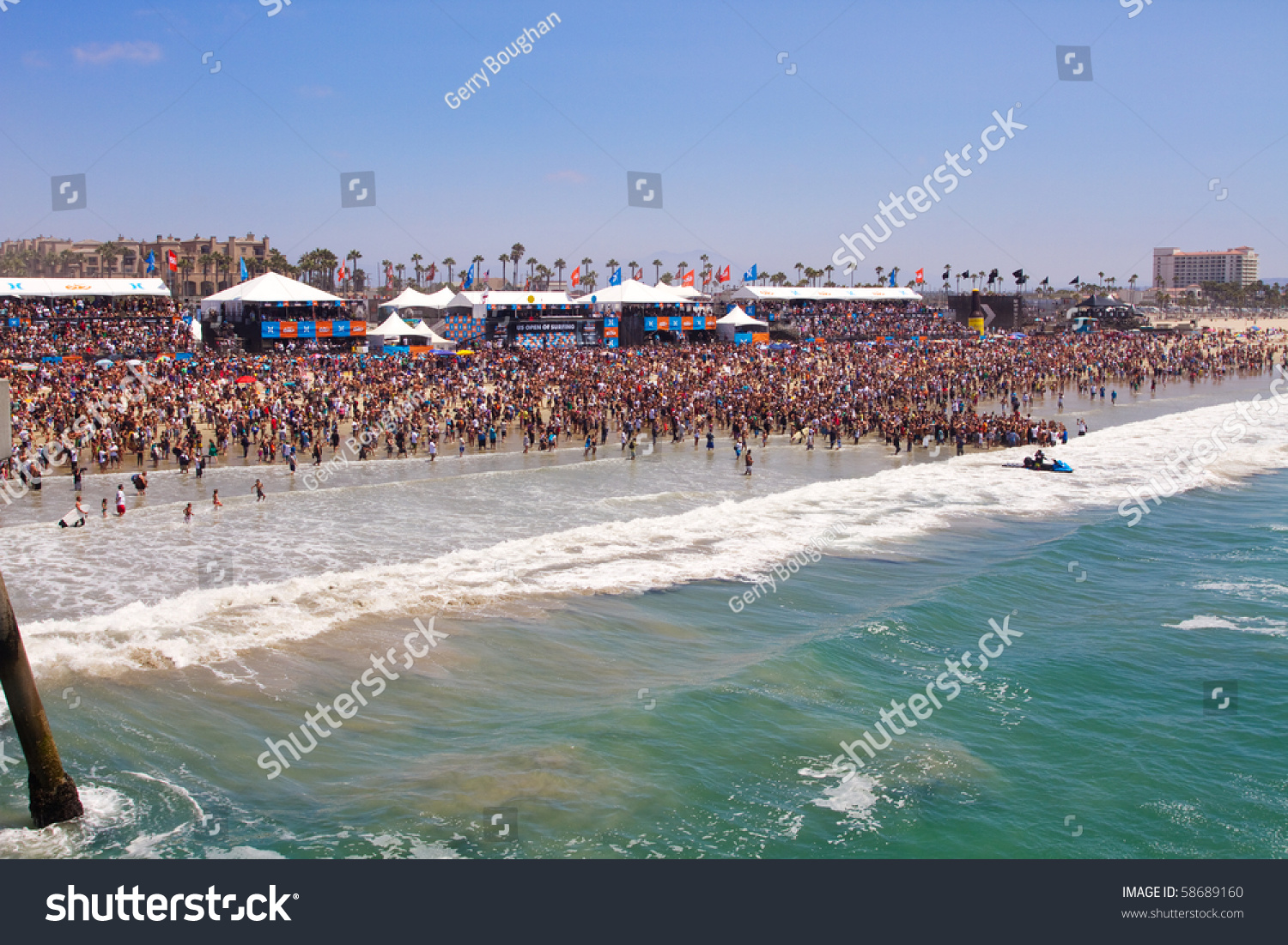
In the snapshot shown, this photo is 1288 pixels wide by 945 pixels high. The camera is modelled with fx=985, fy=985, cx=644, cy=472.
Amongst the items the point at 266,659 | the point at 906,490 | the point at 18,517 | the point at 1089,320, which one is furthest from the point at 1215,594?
the point at 1089,320

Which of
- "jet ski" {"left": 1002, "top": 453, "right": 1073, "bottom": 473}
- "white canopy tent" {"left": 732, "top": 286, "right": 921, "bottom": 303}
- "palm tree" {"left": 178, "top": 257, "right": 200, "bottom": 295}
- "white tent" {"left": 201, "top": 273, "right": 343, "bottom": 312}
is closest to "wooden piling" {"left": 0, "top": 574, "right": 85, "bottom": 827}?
"jet ski" {"left": 1002, "top": 453, "right": 1073, "bottom": 473}

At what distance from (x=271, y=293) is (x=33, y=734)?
51.7 m

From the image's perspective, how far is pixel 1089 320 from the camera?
347 feet

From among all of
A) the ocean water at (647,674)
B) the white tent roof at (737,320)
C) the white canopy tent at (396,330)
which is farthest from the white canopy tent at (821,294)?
the ocean water at (647,674)

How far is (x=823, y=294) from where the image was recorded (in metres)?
97.1

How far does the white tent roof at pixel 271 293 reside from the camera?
57719mm

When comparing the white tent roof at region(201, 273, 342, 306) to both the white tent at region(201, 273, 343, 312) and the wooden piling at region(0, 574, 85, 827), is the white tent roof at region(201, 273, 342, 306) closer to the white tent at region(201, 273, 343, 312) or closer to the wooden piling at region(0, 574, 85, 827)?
the white tent at region(201, 273, 343, 312)

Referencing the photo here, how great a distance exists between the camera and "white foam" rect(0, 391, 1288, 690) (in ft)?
58.5

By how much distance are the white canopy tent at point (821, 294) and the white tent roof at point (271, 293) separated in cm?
4441

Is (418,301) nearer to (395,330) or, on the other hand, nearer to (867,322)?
(395,330)

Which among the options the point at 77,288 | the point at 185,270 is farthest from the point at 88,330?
the point at 185,270

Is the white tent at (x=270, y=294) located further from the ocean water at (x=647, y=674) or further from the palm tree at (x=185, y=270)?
the palm tree at (x=185, y=270)

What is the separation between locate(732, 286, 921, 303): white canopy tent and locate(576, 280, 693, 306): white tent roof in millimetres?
16373

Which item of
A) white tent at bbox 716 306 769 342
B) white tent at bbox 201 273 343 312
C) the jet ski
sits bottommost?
the jet ski
